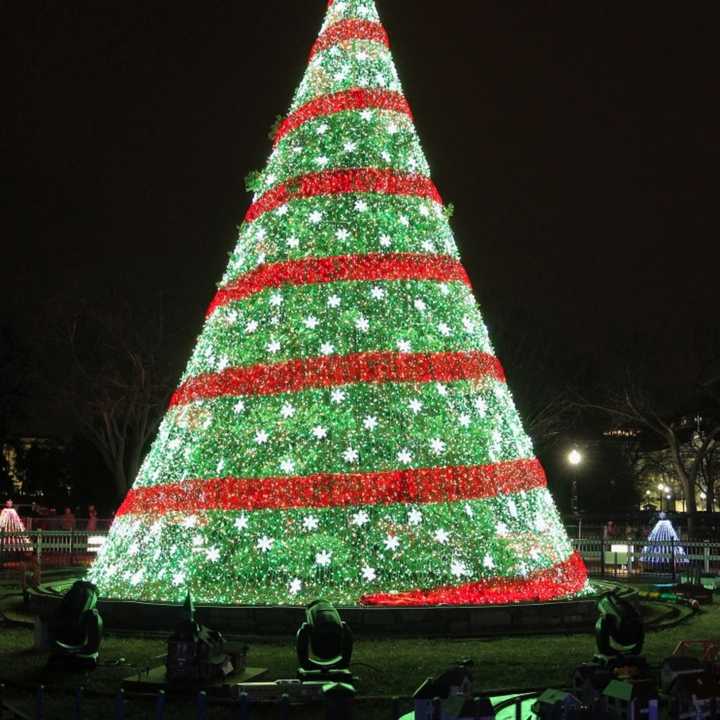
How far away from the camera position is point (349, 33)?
1750cm

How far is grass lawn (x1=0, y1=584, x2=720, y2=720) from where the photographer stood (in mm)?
10258

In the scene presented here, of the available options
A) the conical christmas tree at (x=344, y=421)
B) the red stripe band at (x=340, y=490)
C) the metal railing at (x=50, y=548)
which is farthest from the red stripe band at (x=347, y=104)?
the metal railing at (x=50, y=548)

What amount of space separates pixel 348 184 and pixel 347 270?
4.39 ft

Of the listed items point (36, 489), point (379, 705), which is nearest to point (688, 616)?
point (379, 705)

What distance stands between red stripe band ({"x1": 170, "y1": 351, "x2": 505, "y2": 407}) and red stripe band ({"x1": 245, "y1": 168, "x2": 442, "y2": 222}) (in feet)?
8.13

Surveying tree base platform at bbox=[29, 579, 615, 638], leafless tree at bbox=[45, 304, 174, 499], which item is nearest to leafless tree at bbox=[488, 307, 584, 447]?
leafless tree at bbox=[45, 304, 174, 499]

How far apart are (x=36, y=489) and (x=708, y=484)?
34.3 m

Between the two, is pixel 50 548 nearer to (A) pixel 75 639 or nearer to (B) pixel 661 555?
(B) pixel 661 555

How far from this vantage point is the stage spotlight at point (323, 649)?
10.4 meters

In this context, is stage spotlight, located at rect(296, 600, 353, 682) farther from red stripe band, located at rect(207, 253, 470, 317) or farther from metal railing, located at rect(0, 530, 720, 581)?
metal railing, located at rect(0, 530, 720, 581)

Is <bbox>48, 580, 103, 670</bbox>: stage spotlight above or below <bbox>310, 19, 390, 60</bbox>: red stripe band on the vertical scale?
below

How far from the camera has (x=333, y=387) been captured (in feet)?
51.2

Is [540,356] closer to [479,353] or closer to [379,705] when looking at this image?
[479,353]

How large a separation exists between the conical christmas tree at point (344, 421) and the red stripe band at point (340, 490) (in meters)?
0.02
